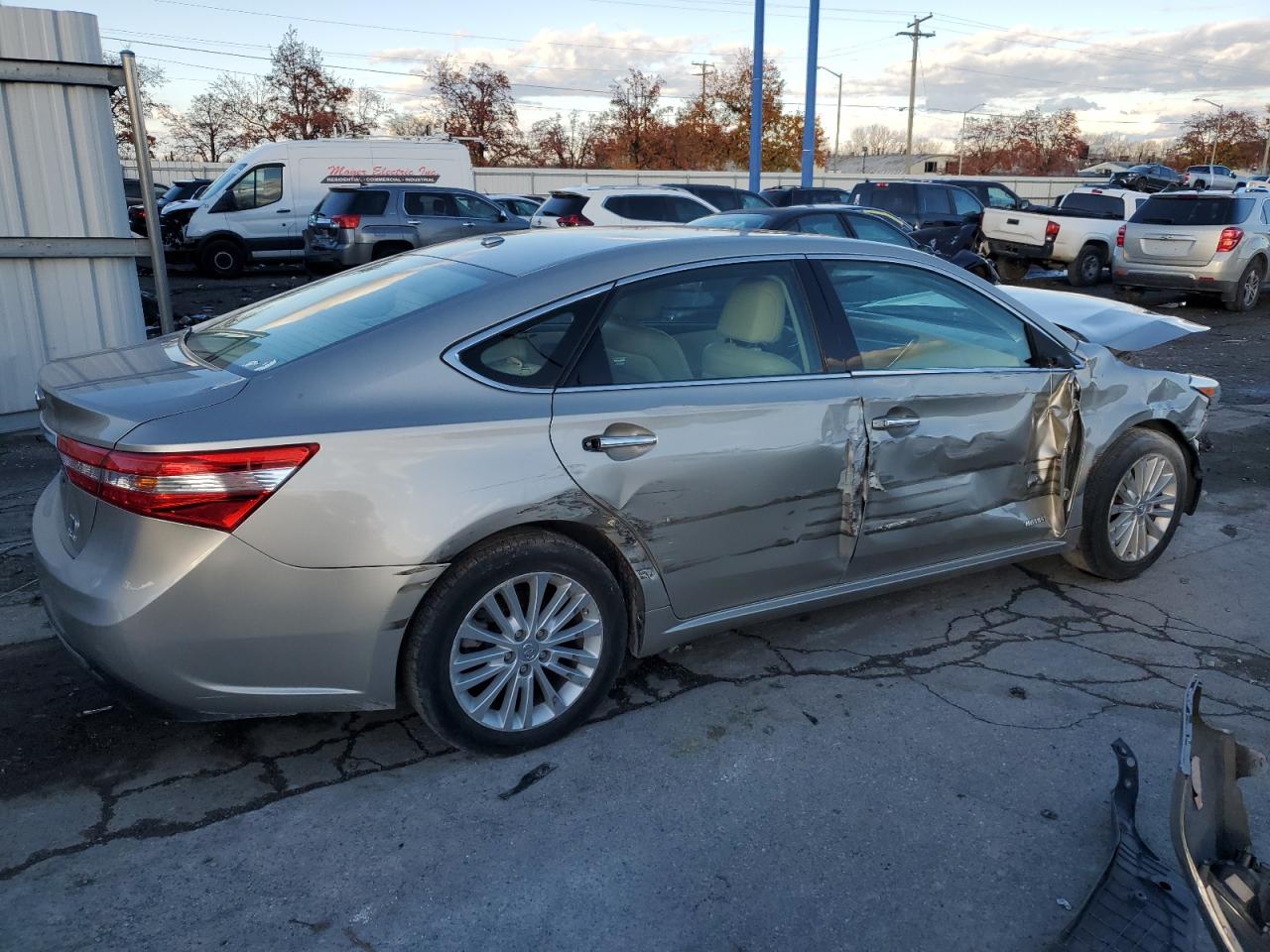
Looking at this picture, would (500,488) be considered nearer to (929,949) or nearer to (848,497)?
(848,497)

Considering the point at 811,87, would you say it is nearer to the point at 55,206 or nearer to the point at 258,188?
the point at 258,188

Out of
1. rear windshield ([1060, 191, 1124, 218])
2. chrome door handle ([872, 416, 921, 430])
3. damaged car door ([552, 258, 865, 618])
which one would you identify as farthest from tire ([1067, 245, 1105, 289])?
damaged car door ([552, 258, 865, 618])

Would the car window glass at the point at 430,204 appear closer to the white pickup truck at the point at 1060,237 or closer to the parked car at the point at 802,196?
the parked car at the point at 802,196

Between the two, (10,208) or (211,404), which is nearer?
(211,404)

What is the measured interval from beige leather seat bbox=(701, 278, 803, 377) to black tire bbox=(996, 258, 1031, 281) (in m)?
16.0

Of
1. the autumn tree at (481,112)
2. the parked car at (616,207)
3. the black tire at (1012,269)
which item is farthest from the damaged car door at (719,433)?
the autumn tree at (481,112)

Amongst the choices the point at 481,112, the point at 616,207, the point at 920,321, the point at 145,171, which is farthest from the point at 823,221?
the point at 481,112

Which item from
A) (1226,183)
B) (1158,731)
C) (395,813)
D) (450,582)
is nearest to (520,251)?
(450,582)

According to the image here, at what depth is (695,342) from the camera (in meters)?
3.60

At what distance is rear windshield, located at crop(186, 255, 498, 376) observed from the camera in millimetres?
3203

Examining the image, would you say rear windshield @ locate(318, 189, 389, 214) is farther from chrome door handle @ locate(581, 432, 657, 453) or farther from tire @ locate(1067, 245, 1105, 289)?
chrome door handle @ locate(581, 432, 657, 453)

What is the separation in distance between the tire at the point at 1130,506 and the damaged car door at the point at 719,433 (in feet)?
4.79

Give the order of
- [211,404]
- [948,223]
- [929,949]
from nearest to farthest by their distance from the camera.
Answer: [929,949] < [211,404] < [948,223]

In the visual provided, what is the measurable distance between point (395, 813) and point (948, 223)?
17191 millimetres
